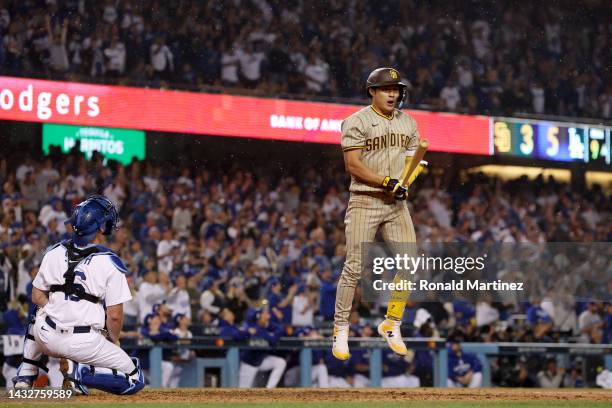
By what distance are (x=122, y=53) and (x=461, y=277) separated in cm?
668

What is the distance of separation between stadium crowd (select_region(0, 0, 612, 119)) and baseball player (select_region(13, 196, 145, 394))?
1068 centimetres

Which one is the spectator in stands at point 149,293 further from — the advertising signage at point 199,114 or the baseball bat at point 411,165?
the baseball bat at point 411,165

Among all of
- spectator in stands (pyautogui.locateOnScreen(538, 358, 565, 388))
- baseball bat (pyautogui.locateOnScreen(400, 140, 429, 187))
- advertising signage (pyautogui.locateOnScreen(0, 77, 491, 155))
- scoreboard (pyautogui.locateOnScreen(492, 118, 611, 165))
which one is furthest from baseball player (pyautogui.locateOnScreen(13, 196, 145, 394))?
scoreboard (pyautogui.locateOnScreen(492, 118, 611, 165))

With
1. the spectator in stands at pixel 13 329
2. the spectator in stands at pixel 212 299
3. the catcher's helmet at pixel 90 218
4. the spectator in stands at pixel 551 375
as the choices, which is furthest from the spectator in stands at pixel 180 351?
the catcher's helmet at pixel 90 218

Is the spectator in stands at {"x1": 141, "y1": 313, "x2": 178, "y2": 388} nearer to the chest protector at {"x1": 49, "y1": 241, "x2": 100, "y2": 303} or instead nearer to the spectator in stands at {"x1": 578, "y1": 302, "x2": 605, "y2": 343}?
the spectator in stands at {"x1": 578, "y1": 302, "x2": 605, "y2": 343}

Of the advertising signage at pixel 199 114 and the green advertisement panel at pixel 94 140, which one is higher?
the advertising signage at pixel 199 114

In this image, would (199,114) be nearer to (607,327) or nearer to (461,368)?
(461,368)

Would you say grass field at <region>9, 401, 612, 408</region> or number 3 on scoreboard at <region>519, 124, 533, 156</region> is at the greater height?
number 3 on scoreboard at <region>519, 124, 533, 156</region>

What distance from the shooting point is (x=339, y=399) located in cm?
735

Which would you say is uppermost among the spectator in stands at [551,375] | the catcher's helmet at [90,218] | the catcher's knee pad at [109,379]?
the catcher's helmet at [90,218]

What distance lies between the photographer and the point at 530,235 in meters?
18.3

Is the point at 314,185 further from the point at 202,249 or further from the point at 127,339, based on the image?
the point at 127,339

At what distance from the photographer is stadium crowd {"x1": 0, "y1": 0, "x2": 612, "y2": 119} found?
1722 centimetres

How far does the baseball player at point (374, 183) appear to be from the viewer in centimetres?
752
